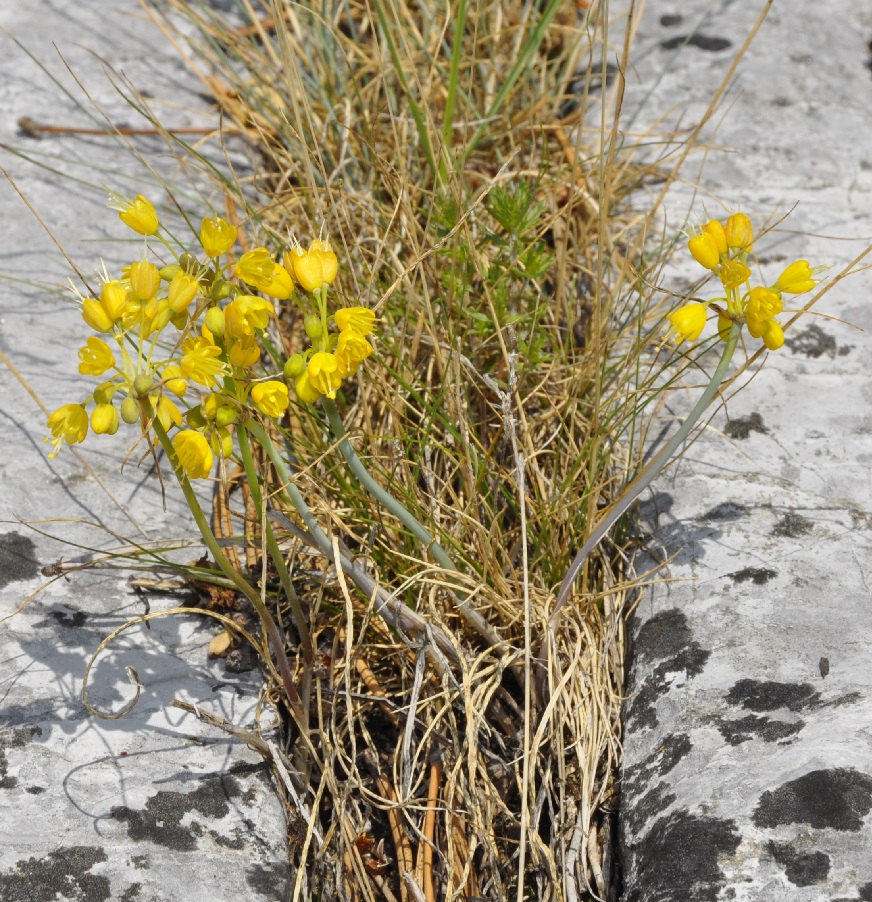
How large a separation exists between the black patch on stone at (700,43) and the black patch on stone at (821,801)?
213 cm

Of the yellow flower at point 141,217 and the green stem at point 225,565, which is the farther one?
the yellow flower at point 141,217

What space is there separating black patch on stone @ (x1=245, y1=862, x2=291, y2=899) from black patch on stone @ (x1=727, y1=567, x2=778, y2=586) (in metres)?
0.86

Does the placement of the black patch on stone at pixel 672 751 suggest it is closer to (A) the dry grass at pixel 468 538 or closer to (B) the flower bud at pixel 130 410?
(A) the dry grass at pixel 468 538

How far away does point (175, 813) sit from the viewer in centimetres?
148

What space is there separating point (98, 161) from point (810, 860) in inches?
85.9

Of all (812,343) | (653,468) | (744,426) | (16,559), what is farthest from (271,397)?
(812,343)

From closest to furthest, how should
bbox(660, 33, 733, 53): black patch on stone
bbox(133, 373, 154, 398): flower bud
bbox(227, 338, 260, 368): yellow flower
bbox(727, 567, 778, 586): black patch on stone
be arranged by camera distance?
bbox(133, 373, 154, 398): flower bud → bbox(227, 338, 260, 368): yellow flower → bbox(727, 567, 778, 586): black patch on stone → bbox(660, 33, 733, 53): black patch on stone

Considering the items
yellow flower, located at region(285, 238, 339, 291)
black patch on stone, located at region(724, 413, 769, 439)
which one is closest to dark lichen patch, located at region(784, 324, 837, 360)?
black patch on stone, located at region(724, 413, 769, 439)

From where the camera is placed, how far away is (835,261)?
2.20m

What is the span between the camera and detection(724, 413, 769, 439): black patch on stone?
1919 mm

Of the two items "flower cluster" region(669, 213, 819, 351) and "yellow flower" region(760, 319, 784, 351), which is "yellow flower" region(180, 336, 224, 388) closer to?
"flower cluster" region(669, 213, 819, 351)

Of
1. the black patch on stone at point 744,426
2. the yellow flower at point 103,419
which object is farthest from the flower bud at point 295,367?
the black patch on stone at point 744,426

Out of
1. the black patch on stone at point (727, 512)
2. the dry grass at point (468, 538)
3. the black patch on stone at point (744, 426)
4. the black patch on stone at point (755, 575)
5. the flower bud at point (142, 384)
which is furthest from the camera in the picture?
the black patch on stone at point (744, 426)

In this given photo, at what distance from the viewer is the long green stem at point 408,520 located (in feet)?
4.37
